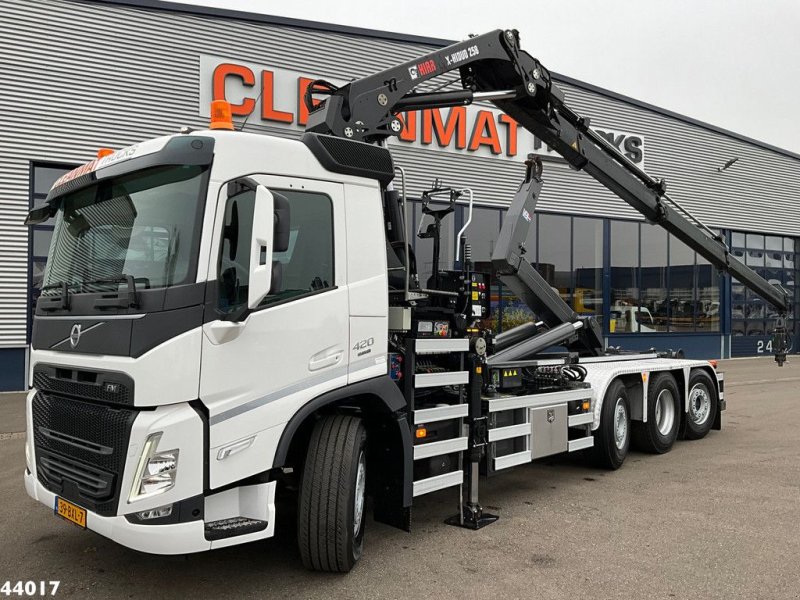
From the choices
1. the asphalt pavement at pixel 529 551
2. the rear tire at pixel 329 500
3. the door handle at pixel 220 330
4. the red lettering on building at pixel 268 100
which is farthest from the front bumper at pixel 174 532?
the red lettering on building at pixel 268 100

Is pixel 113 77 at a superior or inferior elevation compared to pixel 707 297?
superior

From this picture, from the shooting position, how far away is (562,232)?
20266 mm

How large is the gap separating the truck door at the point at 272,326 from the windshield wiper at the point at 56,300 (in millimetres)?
1077

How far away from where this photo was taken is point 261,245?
377 centimetres

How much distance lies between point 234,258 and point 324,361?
36.2 inches

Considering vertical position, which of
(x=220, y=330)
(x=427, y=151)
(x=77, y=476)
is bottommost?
(x=77, y=476)

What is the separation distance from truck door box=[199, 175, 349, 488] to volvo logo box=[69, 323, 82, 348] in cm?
85

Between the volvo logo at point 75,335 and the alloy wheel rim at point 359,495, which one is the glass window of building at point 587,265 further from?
the volvo logo at point 75,335

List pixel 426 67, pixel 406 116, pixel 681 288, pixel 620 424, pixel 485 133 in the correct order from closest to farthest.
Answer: pixel 426 67, pixel 620 424, pixel 406 116, pixel 485 133, pixel 681 288

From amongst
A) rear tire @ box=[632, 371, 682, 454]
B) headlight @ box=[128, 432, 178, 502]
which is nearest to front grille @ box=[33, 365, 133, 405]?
headlight @ box=[128, 432, 178, 502]

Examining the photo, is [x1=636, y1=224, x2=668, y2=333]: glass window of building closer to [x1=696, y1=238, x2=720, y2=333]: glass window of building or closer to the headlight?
[x1=696, y1=238, x2=720, y2=333]: glass window of building

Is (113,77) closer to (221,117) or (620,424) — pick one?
(221,117)

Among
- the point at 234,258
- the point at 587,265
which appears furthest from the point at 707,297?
the point at 234,258

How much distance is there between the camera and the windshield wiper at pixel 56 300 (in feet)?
13.8
